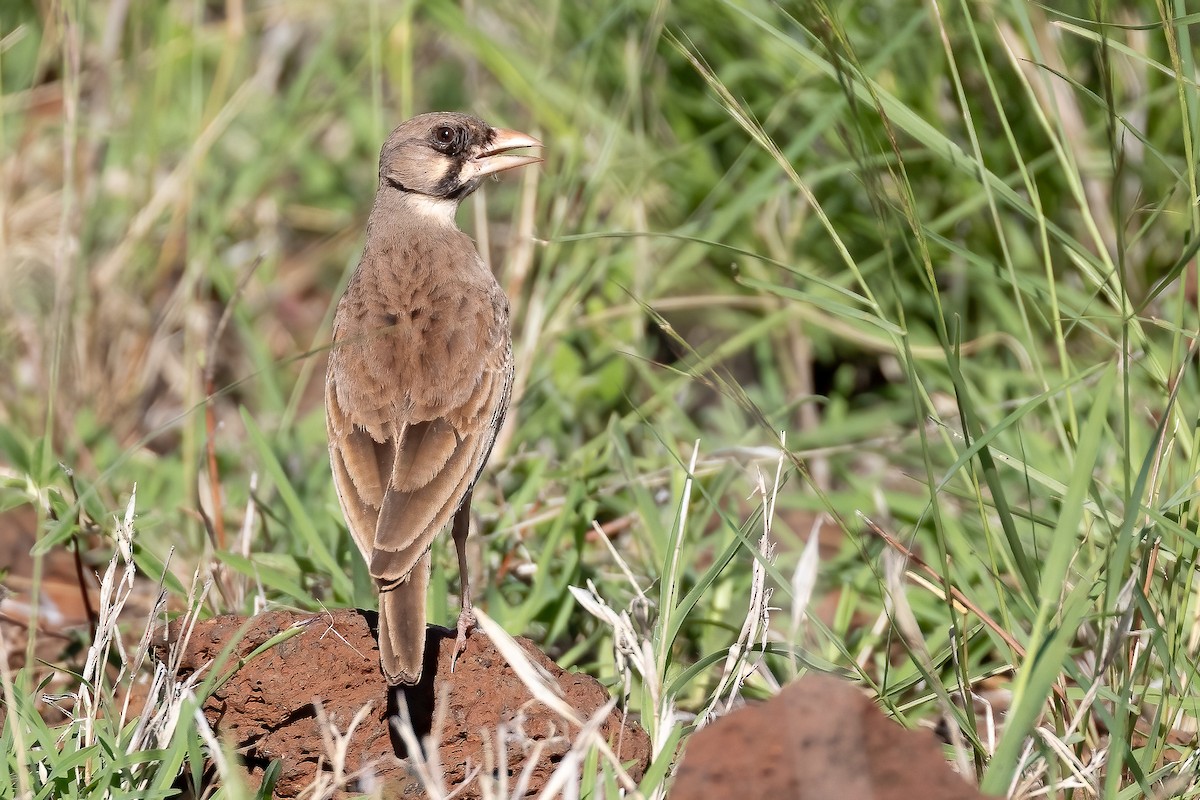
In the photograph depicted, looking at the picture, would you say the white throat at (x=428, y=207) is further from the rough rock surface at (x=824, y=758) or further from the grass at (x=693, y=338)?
the rough rock surface at (x=824, y=758)

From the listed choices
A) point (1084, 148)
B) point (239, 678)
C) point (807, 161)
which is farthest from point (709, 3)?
point (239, 678)

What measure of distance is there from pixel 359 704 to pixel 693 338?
3.30 metres

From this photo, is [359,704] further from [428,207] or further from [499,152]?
[499,152]

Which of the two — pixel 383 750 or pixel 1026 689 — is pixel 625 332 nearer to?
pixel 383 750

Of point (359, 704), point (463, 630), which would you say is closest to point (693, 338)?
point (463, 630)

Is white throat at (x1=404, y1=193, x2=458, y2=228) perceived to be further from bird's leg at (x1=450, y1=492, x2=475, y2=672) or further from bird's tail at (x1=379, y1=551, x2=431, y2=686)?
bird's tail at (x1=379, y1=551, x2=431, y2=686)

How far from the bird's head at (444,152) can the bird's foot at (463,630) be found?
1491 millimetres

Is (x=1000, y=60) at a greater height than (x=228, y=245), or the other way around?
(x=1000, y=60)

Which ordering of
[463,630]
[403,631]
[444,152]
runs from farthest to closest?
[444,152] < [463,630] < [403,631]

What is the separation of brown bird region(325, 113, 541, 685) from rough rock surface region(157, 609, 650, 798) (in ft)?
0.50

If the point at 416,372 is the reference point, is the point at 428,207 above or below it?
above

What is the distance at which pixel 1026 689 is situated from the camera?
246 centimetres

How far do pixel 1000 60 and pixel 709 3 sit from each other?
1081 millimetres

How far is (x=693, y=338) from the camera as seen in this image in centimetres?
611
